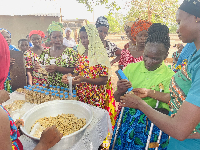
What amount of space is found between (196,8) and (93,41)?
170 centimetres

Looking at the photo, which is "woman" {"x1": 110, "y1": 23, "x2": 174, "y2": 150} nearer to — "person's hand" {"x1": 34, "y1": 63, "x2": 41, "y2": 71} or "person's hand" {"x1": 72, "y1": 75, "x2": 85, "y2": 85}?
"person's hand" {"x1": 72, "y1": 75, "x2": 85, "y2": 85}

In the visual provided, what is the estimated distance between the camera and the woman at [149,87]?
1.40 metres

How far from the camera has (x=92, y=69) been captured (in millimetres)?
2432

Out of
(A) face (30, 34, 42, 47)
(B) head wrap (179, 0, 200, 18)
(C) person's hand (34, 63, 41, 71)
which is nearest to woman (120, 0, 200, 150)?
(B) head wrap (179, 0, 200, 18)

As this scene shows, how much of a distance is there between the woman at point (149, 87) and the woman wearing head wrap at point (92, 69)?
0.81 m

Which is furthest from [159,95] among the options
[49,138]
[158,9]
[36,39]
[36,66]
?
[158,9]

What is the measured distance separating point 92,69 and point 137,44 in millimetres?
1267

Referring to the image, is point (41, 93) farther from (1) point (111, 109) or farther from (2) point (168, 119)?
(2) point (168, 119)

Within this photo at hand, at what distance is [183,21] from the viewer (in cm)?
99

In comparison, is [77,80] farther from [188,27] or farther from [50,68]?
[188,27]

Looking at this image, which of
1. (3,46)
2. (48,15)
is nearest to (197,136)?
(3,46)

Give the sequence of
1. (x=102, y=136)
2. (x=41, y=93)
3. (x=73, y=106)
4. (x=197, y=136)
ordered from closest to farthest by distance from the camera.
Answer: (x=197, y=136)
(x=102, y=136)
(x=73, y=106)
(x=41, y=93)

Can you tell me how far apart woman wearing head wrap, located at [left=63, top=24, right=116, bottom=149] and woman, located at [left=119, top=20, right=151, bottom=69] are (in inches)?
34.7

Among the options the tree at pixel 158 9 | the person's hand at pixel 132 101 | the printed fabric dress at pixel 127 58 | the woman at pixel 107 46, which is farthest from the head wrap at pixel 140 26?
the tree at pixel 158 9
